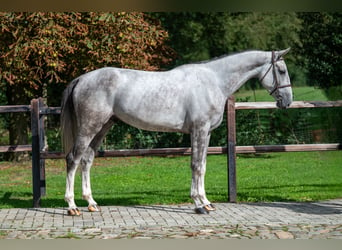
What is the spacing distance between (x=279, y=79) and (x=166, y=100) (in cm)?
142

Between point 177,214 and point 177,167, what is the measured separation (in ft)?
18.6

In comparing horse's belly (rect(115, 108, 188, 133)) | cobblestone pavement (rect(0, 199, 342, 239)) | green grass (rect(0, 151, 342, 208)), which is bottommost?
green grass (rect(0, 151, 342, 208))

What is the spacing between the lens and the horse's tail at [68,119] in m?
5.79

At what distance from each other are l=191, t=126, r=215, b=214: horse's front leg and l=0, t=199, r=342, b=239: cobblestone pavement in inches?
6.1

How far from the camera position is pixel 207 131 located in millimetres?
5664

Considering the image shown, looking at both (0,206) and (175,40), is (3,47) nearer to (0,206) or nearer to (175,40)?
(0,206)

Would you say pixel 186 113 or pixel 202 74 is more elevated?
pixel 202 74

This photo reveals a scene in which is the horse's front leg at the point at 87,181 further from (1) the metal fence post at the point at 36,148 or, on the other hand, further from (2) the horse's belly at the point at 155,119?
(1) the metal fence post at the point at 36,148

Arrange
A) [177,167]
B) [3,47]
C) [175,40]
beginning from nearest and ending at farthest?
1. [3,47]
2. [177,167]
3. [175,40]

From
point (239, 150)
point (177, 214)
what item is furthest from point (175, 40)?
point (177, 214)

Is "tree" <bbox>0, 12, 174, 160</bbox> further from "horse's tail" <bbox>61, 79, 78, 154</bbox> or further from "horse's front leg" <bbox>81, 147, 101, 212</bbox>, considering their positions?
"horse's front leg" <bbox>81, 147, 101, 212</bbox>

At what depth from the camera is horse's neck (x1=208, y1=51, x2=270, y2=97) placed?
5836mm

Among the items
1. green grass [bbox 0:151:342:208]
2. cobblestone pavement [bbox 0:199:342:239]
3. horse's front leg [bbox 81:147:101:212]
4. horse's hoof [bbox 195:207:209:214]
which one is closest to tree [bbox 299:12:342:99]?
green grass [bbox 0:151:342:208]

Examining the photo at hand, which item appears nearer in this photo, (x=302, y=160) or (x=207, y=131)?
(x=207, y=131)
